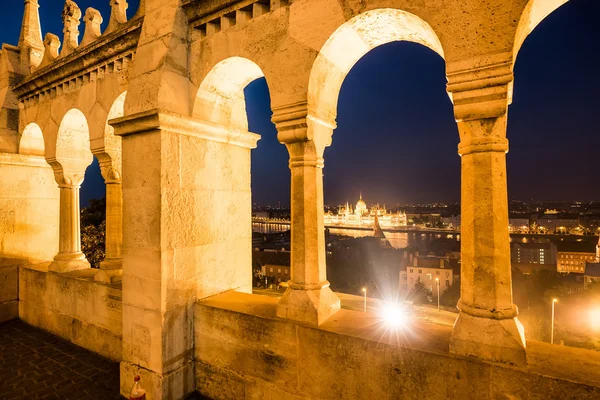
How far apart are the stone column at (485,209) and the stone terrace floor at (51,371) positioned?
344 centimetres

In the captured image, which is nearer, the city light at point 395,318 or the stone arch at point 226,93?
the city light at point 395,318

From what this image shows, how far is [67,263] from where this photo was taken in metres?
4.90

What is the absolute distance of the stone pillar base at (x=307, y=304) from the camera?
2.69 meters

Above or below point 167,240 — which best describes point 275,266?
below

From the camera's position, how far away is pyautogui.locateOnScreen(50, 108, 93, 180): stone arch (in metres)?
4.95

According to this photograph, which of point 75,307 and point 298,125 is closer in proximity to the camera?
point 298,125

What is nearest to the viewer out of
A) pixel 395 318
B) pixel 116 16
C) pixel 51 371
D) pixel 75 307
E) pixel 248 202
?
pixel 395 318

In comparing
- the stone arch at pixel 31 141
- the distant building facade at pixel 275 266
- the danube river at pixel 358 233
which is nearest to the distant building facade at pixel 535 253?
the danube river at pixel 358 233

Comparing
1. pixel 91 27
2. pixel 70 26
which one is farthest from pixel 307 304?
pixel 70 26

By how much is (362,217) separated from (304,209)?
123779mm

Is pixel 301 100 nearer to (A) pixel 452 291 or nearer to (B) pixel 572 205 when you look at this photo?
(A) pixel 452 291

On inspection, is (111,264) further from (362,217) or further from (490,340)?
(362,217)

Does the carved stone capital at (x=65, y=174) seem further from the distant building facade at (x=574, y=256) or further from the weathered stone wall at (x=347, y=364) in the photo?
the distant building facade at (x=574, y=256)

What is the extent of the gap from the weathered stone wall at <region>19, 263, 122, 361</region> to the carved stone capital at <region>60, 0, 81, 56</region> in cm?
328
